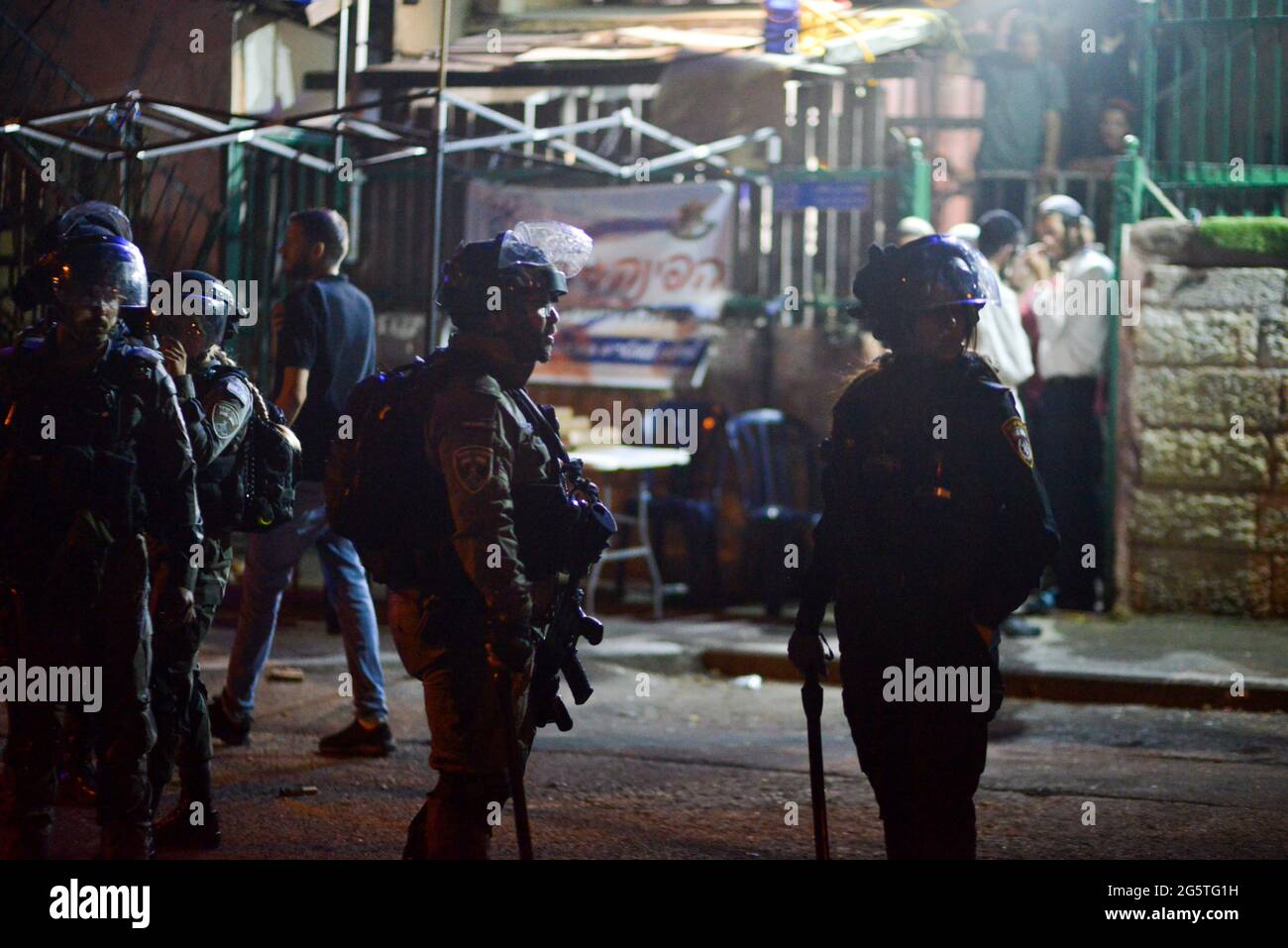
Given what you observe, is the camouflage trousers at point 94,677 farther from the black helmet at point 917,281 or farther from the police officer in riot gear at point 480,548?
the black helmet at point 917,281

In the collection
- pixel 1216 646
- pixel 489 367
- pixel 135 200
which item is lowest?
pixel 1216 646

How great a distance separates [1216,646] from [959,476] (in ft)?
17.4

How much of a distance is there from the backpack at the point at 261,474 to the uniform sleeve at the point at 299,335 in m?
1.15

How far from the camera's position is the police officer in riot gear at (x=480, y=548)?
415cm

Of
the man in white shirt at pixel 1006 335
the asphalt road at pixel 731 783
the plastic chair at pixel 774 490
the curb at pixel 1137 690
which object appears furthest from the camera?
the plastic chair at pixel 774 490

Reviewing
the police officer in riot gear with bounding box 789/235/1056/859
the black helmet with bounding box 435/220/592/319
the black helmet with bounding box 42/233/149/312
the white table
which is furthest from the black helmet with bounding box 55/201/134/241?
the white table

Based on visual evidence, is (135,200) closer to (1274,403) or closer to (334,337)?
(334,337)

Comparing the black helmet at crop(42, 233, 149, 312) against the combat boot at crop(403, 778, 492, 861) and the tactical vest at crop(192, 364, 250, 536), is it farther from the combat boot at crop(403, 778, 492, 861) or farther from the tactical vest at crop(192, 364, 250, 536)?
the combat boot at crop(403, 778, 492, 861)

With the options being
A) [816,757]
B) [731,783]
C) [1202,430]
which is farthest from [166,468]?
[1202,430]

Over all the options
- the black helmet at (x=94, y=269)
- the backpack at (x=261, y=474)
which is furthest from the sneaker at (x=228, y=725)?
the black helmet at (x=94, y=269)

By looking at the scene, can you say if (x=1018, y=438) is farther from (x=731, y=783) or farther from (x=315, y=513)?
(x=315, y=513)

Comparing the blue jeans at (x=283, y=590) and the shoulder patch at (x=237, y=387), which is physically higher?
the shoulder patch at (x=237, y=387)

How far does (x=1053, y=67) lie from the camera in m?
12.1
